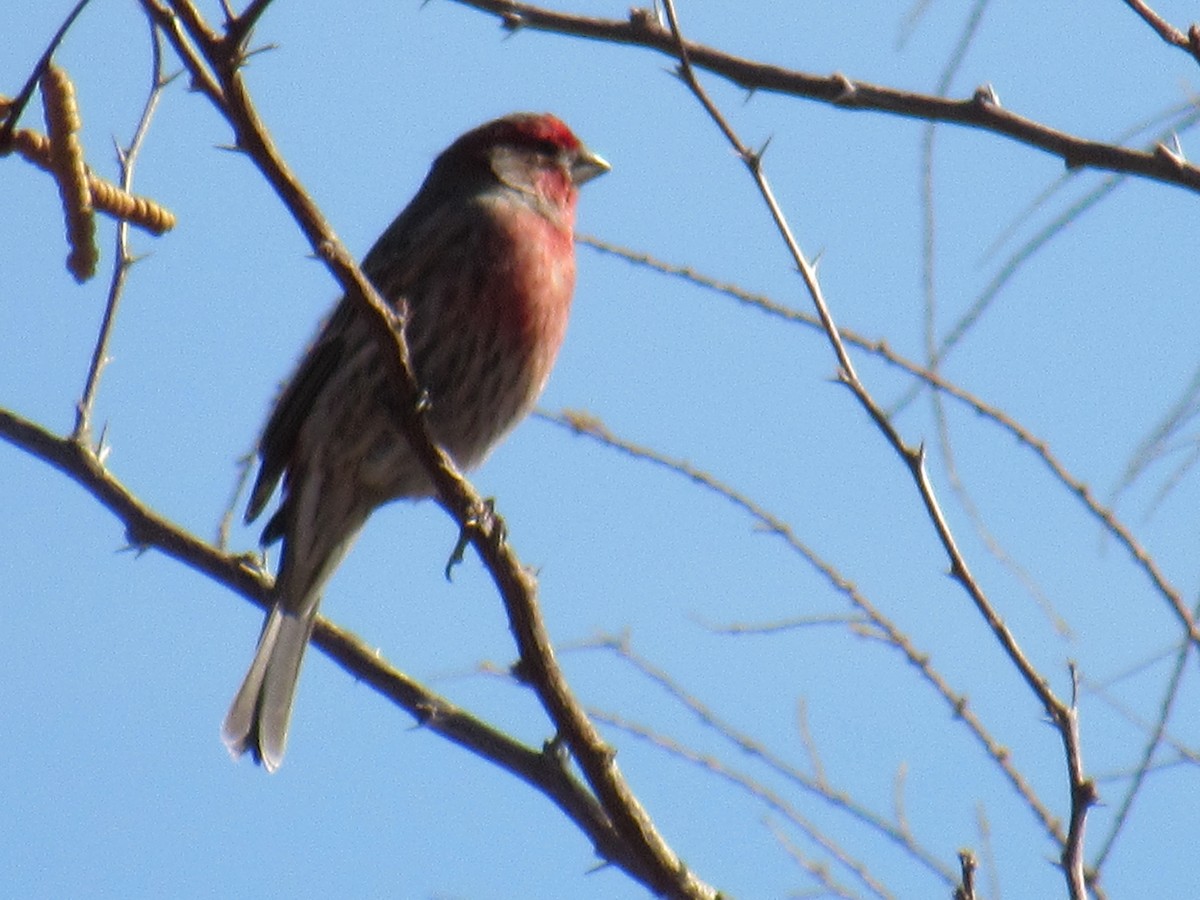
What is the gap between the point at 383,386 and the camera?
211 inches

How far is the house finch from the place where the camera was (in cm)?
560

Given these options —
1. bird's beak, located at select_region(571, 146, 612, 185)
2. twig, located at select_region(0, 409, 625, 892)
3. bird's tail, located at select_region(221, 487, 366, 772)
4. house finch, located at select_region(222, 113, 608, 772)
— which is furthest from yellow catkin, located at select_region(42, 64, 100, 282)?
bird's beak, located at select_region(571, 146, 612, 185)

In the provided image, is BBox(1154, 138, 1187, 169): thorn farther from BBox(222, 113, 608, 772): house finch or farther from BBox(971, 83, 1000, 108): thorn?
BBox(222, 113, 608, 772): house finch

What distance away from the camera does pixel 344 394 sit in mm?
5684

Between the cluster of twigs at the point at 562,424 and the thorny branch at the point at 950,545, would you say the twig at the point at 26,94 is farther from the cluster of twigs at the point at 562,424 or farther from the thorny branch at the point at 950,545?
the thorny branch at the point at 950,545

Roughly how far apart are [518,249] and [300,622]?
4.78 ft

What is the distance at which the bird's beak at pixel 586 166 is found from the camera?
7.01 metres

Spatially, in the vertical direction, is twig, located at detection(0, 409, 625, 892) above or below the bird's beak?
below

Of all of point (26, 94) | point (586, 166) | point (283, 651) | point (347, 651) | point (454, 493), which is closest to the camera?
point (26, 94)

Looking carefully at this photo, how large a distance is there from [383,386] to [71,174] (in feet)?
9.85

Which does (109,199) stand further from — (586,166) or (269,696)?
(586,166)

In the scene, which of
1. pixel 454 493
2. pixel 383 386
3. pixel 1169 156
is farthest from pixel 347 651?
pixel 1169 156

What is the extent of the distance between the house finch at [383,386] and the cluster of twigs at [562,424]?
129 cm

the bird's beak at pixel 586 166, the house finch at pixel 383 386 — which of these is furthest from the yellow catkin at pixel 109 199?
the bird's beak at pixel 586 166
